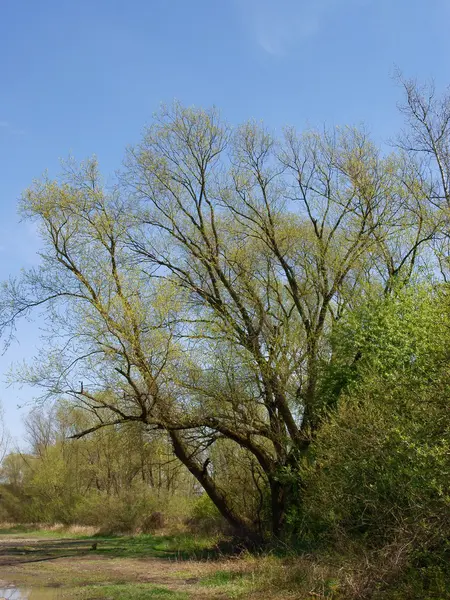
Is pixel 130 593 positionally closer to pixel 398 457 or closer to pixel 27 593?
pixel 27 593

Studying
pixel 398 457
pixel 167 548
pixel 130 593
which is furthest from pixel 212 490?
pixel 398 457

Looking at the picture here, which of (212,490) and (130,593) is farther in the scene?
(212,490)

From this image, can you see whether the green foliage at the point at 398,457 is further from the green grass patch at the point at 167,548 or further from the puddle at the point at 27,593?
the puddle at the point at 27,593

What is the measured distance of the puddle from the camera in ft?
43.9

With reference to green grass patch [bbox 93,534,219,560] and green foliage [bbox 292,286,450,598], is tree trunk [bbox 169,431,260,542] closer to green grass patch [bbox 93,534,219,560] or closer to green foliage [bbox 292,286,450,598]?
green grass patch [bbox 93,534,219,560]

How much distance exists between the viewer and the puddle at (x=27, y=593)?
13.4 metres

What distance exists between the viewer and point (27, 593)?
14.1 meters

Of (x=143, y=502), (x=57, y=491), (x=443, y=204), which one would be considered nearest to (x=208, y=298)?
(x=443, y=204)

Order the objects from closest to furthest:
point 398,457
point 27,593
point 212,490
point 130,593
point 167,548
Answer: point 398,457 → point 130,593 → point 27,593 → point 212,490 → point 167,548

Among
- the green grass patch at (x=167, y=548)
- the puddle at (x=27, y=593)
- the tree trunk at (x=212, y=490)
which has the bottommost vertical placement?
the green grass patch at (x=167, y=548)

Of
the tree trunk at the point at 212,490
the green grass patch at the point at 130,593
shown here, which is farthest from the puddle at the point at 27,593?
the tree trunk at the point at 212,490

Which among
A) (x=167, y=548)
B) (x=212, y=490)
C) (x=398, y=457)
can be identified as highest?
(x=398, y=457)

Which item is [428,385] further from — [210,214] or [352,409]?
[210,214]

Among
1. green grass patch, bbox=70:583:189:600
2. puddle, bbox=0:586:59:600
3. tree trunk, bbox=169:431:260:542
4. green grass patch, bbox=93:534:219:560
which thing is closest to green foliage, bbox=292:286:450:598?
green grass patch, bbox=70:583:189:600
